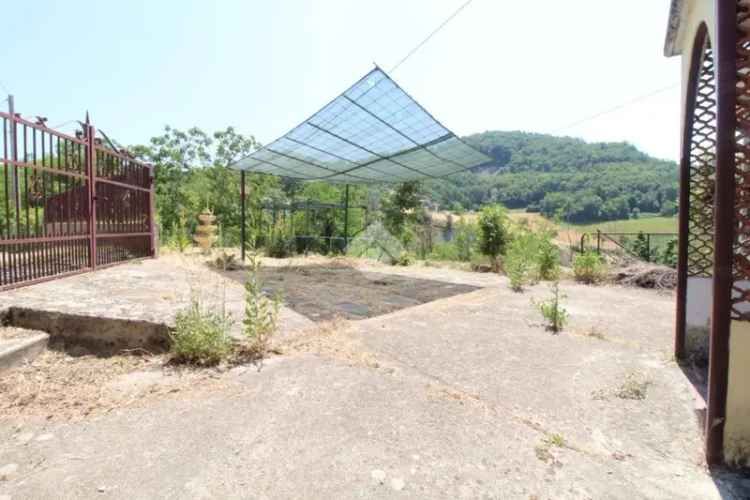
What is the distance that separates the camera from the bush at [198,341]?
8.59 ft

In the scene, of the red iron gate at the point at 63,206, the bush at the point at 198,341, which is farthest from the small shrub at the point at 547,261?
the red iron gate at the point at 63,206

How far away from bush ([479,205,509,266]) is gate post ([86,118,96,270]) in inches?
259

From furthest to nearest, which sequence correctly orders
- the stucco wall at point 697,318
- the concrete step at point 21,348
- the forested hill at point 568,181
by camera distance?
the forested hill at point 568,181, the stucco wall at point 697,318, the concrete step at point 21,348

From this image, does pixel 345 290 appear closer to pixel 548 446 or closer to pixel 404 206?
pixel 548 446

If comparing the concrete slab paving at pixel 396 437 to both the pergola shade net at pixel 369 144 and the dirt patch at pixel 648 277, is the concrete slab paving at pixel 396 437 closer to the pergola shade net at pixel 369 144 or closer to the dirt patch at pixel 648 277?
the pergola shade net at pixel 369 144

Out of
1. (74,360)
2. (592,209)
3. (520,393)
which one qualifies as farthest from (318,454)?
(592,209)

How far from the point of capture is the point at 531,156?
3803cm

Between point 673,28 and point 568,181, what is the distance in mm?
33281

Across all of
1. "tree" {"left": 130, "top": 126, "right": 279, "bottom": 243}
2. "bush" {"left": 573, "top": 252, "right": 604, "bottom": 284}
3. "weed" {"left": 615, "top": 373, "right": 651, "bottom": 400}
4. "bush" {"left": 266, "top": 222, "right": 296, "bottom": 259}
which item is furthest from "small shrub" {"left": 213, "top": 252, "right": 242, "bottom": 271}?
"tree" {"left": 130, "top": 126, "right": 279, "bottom": 243}

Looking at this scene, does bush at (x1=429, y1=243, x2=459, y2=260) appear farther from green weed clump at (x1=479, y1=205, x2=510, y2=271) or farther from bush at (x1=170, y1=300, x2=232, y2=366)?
bush at (x1=170, y1=300, x2=232, y2=366)

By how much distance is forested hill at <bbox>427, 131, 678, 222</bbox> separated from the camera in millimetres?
30062

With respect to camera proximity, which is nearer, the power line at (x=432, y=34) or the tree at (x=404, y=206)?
the power line at (x=432, y=34)

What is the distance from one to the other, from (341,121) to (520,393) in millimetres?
4886

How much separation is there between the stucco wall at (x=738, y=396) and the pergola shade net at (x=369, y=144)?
4285mm
